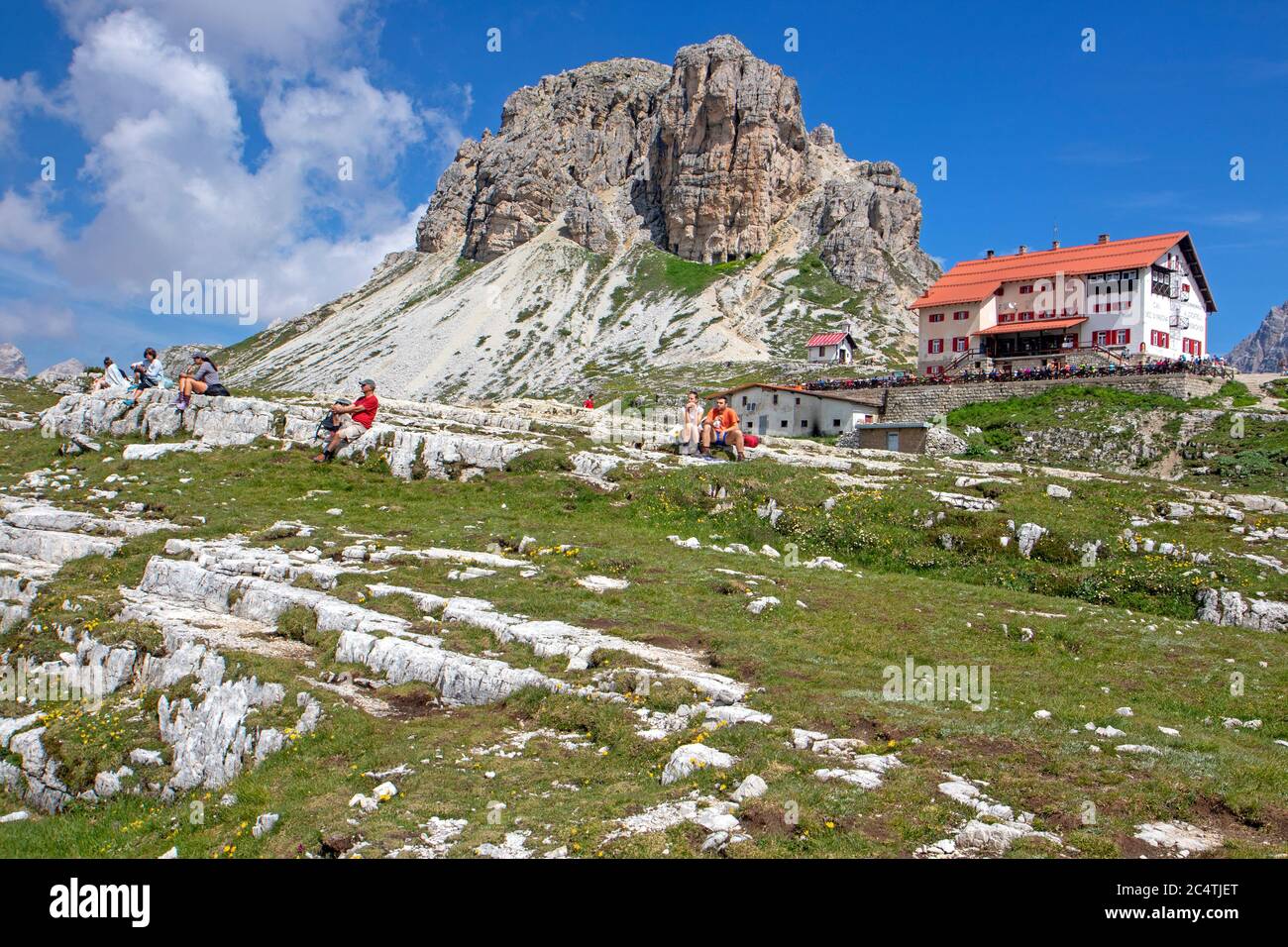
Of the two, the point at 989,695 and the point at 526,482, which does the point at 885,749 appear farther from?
the point at 526,482

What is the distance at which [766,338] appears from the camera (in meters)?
141

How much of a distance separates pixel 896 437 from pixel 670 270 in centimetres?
12645

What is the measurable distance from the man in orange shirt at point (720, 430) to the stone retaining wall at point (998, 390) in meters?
38.4

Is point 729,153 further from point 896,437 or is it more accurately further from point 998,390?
point 896,437

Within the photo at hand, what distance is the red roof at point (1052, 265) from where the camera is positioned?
2992 inches

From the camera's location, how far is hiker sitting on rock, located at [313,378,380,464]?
33156mm

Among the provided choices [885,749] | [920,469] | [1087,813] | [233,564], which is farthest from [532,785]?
[920,469]

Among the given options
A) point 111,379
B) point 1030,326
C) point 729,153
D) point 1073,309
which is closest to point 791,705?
point 111,379

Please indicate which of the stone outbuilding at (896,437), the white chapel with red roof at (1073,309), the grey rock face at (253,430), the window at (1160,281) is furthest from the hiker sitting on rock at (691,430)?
the window at (1160,281)

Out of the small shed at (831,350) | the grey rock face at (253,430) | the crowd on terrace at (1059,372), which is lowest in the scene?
the grey rock face at (253,430)

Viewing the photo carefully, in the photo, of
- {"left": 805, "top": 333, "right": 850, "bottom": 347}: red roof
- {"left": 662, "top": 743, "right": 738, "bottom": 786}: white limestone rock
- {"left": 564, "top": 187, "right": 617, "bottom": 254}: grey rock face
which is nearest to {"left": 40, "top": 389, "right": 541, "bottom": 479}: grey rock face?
{"left": 662, "top": 743, "right": 738, "bottom": 786}: white limestone rock

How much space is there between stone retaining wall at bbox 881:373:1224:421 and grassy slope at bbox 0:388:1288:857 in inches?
1592

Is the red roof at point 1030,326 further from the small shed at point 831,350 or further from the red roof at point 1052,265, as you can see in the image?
the small shed at point 831,350

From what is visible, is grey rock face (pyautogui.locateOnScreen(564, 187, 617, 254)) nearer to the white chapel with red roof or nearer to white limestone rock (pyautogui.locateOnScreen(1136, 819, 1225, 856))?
the white chapel with red roof
